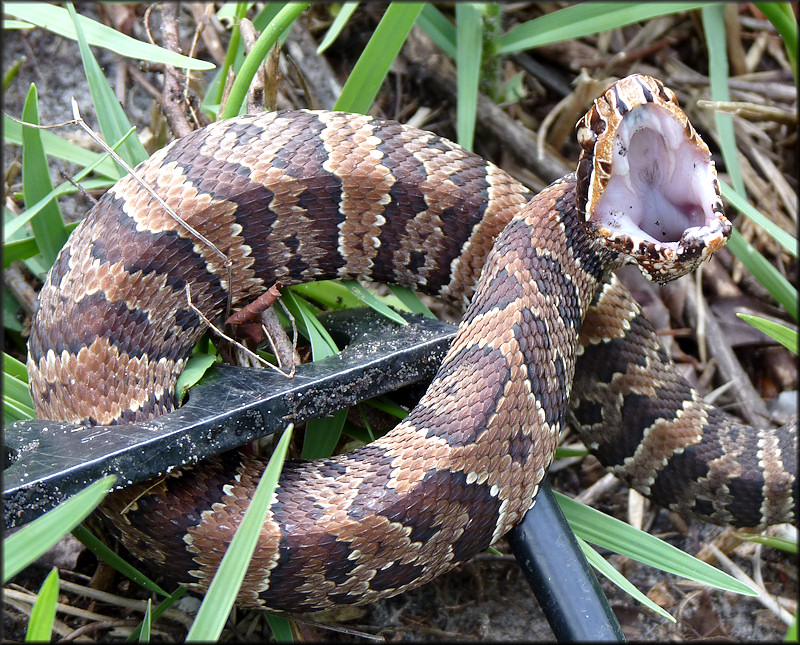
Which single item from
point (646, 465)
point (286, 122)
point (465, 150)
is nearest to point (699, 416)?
point (646, 465)

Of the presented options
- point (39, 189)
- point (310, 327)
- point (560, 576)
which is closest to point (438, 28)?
point (310, 327)

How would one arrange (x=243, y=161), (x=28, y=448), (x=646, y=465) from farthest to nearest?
(x=646, y=465) → (x=243, y=161) → (x=28, y=448)

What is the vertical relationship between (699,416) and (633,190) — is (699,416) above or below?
below

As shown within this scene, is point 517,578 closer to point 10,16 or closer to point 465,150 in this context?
point 465,150

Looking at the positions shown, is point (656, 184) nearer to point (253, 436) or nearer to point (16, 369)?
point (253, 436)

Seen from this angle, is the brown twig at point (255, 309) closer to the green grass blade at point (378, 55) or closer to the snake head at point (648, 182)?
the green grass blade at point (378, 55)

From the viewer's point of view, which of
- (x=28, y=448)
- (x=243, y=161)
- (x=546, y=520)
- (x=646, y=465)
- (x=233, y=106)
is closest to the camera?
(x=28, y=448)

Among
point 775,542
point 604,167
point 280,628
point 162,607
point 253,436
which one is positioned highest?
point 604,167
